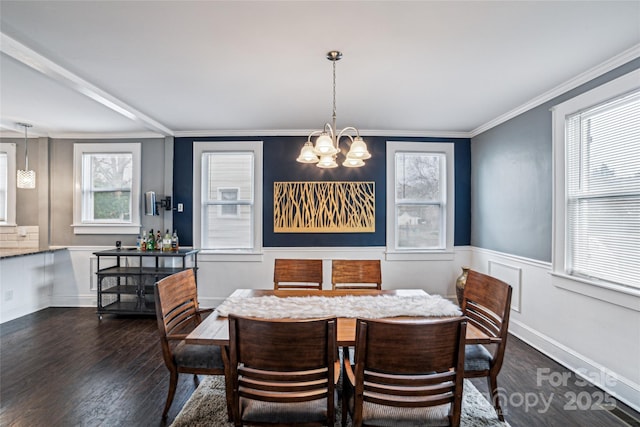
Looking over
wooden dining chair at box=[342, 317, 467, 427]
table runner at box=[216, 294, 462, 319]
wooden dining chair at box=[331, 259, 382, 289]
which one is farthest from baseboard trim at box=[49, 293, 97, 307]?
wooden dining chair at box=[342, 317, 467, 427]

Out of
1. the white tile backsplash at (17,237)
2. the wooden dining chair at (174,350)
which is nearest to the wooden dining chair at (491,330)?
the wooden dining chair at (174,350)

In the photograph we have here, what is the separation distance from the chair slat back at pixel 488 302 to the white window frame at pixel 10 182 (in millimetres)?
5862

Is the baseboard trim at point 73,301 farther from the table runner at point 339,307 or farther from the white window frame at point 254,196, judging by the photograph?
the table runner at point 339,307

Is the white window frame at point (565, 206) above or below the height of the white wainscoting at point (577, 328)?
above

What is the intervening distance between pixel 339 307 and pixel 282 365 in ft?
2.81

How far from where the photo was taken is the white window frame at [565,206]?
2.32 meters

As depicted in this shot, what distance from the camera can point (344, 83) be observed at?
286 centimetres

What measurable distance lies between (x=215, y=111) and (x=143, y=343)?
260cm

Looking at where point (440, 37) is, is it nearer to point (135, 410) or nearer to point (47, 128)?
point (135, 410)

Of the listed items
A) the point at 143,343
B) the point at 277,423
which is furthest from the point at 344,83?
the point at 143,343

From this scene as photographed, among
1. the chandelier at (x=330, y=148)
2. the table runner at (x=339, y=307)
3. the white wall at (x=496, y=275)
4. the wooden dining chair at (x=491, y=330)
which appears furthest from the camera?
the white wall at (x=496, y=275)

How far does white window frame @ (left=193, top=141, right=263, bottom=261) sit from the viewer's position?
450cm

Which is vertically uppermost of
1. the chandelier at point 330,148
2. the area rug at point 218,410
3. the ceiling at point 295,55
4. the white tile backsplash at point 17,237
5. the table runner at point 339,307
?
the ceiling at point 295,55

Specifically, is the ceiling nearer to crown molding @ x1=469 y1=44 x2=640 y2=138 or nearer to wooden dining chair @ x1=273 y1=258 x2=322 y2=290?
crown molding @ x1=469 y1=44 x2=640 y2=138
